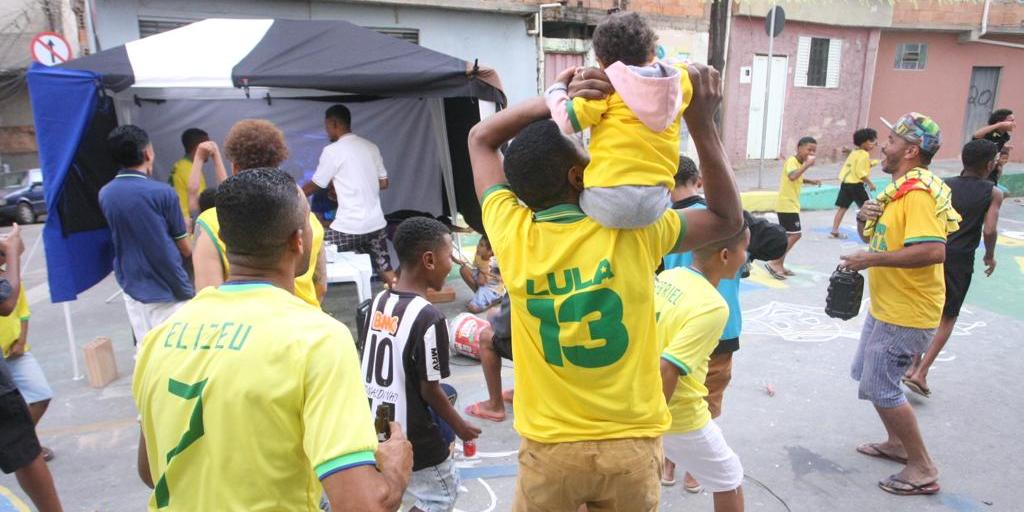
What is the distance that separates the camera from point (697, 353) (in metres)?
2.34

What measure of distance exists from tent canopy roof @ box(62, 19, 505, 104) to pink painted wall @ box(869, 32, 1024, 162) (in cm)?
1694

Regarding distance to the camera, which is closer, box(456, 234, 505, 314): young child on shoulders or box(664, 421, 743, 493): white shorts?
box(664, 421, 743, 493): white shorts

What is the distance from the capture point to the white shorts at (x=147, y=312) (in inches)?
168

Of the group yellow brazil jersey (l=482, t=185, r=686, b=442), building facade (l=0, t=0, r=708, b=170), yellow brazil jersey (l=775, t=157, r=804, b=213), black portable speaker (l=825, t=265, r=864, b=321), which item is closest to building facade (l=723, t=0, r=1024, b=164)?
building facade (l=0, t=0, r=708, b=170)

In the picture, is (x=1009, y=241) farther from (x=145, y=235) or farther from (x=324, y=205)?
(x=145, y=235)

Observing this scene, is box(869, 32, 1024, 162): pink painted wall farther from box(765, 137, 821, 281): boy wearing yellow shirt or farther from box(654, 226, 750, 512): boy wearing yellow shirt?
box(654, 226, 750, 512): boy wearing yellow shirt

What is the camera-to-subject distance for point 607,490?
182 centimetres

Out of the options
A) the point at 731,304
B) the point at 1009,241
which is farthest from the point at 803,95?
the point at 731,304

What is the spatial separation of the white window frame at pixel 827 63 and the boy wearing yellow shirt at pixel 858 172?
332 inches

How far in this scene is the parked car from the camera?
14.2 m

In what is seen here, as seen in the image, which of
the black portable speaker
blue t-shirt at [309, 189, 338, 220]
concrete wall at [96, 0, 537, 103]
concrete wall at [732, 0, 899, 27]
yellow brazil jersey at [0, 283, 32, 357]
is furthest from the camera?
concrete wall at [732, 0, 899, 27]

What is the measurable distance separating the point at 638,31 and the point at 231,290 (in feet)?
4.06

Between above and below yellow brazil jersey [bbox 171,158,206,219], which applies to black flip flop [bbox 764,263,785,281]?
below

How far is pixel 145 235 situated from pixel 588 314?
3.45 metres
